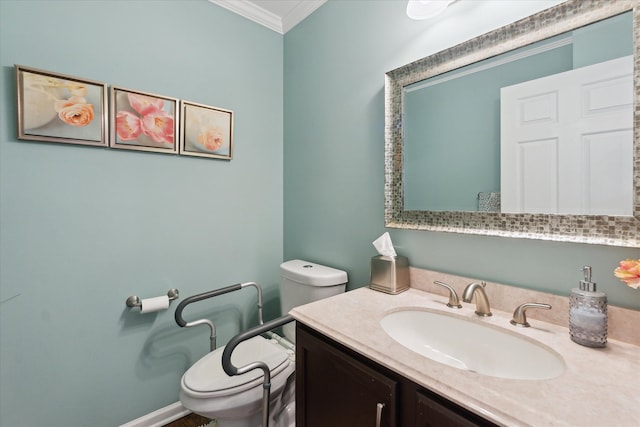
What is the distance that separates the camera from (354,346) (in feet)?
2.42

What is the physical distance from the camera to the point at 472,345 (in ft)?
2.89

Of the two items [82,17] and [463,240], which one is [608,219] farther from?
[82,17]

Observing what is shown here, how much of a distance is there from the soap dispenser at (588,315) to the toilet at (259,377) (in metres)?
0.90

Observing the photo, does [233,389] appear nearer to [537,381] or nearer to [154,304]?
[154,304]

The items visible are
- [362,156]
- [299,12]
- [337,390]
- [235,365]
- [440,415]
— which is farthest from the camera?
[299,12]

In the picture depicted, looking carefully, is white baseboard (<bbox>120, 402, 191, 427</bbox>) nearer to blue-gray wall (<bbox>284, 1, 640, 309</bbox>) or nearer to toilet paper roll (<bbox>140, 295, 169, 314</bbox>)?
toilet paper roll (<bbox>140, 295, 169, 314</bbox>)

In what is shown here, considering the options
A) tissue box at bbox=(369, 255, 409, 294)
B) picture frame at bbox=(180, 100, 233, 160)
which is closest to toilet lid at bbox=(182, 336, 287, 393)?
tissue box at bbox=(369, 255, 409, 294)

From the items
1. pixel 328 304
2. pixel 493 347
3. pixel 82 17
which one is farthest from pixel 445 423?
pixel 82 17

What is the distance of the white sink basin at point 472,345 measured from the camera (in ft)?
2.42

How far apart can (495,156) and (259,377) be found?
1.27 metres

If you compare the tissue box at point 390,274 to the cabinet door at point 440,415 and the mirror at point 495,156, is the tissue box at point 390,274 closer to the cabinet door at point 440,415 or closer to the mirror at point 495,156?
the mirror at point 495,156

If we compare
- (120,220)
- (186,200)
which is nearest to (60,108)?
(120,220)

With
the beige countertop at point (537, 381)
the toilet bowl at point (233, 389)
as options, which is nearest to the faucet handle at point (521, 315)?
the beige countertop at point (537, 381)

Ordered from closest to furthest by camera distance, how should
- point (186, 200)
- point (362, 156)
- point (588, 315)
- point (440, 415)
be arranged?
point (440, 415)
point (588, 315)
point (362, 156)
point (186, 200)
